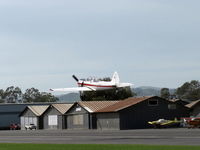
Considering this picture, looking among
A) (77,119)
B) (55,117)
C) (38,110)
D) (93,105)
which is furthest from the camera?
(38,110)

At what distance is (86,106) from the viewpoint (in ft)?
315

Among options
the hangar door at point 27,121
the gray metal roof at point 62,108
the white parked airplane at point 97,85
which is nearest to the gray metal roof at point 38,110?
the hangar door at point 27,121

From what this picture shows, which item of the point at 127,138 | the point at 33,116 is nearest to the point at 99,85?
the point at 33,116

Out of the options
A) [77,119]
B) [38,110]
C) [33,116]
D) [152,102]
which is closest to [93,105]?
[77,119]

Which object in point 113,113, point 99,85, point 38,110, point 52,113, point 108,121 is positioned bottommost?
point 108,121

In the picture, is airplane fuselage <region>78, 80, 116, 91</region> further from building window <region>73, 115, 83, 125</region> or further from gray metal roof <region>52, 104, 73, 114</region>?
building window <region>73, 115, 83, 125</region>

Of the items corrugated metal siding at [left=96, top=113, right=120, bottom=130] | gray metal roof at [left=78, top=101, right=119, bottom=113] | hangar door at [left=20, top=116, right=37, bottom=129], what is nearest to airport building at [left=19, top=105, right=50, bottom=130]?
hangar door at [left=20, top=116, right=37, bottom=129]

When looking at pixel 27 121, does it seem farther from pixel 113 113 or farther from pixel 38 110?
pixel 113 113

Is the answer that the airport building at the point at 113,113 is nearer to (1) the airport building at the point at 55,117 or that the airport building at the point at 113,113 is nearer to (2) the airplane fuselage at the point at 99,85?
(1) the airport building at the point at 55,117

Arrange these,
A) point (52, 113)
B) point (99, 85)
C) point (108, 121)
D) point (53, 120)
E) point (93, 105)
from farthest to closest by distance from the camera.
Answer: point (99, 85) → point (52, 113) → point (53, 120) → point (93, 105) → point (108, 121)

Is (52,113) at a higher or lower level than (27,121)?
higher

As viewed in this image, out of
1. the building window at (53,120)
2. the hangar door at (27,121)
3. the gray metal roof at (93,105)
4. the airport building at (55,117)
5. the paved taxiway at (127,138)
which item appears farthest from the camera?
the hangar door at (27,121)

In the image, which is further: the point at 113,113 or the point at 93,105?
the point at 93,105

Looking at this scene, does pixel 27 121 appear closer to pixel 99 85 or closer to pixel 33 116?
pixel 33 116
